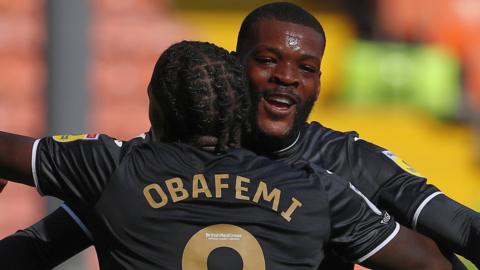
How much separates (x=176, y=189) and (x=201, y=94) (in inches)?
8.3

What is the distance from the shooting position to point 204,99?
243 centimetres

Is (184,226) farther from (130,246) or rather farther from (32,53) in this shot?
(32,53)

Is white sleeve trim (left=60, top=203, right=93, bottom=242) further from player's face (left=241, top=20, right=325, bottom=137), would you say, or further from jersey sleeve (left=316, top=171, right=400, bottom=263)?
jersey sleeve (left=316, top=171, right=400, bottom=263)

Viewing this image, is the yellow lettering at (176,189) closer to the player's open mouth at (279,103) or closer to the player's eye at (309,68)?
the player's open mouth at (279,103)

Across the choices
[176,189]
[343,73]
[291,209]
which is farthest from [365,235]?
[343,73]

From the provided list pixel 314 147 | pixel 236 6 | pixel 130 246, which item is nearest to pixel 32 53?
pixel 236 6

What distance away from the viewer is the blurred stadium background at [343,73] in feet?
28.6

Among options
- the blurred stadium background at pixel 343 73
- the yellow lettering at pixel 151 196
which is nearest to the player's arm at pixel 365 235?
the yellow lettering at pixel 151 196

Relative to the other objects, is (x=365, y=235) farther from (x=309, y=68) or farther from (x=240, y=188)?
(x=309, y=68)

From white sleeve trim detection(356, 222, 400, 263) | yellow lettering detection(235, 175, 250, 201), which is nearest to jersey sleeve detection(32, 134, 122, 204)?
yellow lettering detection(235, 175, 250, 201)

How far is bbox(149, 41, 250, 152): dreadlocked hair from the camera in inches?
95.9

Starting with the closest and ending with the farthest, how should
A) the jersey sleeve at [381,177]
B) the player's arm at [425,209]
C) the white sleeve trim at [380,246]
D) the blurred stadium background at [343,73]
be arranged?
1. the white sleeve trim at [380,246]
2. the player's arm at [425,209]
3. the jersey sleeve at [381,177]
4. the blurred stadium background at [343,73]

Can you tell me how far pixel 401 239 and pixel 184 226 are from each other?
1.68 ft

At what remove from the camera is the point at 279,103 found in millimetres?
2906
